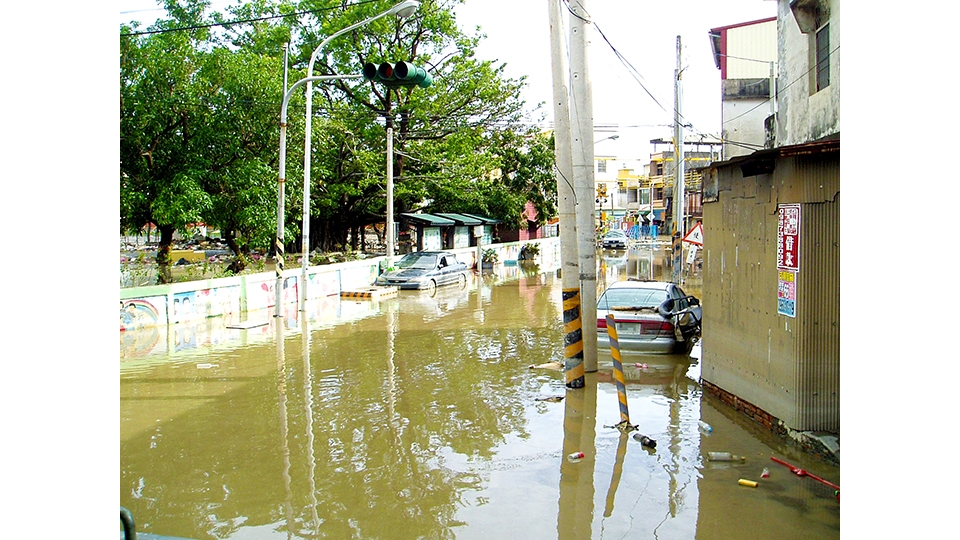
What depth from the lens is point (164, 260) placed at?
72.2ft

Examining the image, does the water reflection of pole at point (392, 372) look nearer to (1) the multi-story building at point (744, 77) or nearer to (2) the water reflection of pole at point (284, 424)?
(2) the water reflection of pole at point (284, 424)

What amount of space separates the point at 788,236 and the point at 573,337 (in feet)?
12.0

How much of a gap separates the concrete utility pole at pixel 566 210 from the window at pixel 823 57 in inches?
230

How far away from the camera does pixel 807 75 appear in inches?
596

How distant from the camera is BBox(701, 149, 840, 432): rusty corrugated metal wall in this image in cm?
808

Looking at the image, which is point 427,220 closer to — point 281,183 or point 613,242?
point 281,183

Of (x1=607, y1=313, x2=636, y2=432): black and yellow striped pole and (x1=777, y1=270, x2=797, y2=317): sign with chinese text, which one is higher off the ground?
(x1=777, y1=270, x2=797, y2=317): sign with chinese text

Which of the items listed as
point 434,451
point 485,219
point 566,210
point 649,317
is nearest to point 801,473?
point 434,451

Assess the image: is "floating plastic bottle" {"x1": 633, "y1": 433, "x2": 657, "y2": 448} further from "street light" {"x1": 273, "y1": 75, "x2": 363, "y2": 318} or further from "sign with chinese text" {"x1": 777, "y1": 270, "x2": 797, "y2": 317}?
"street light" {"x1": 273, "y1": 75, "x2": 363, "y2": 318}

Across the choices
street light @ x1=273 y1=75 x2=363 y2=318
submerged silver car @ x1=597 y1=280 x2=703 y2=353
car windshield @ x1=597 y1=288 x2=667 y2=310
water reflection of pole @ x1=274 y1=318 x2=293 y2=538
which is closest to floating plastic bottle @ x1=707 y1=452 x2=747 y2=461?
water reflection of pole @ x1=274 y1=318 x2=293 y2=538

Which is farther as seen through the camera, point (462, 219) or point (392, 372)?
point (462, 219)

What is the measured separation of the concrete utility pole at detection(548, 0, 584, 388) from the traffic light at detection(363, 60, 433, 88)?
1945 mm

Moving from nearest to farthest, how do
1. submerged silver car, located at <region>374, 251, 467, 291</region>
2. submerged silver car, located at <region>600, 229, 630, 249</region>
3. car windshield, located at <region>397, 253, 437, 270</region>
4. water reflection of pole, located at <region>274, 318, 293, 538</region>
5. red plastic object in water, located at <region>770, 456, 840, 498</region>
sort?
1. water reflection of pole, located at <region>274, 318, 293, 538</region>
2. red plastic object in water, located at <region>770, 456, 840, 498</region>
3. submerged silver car, located at <region>374, 251, 467, 291</region>
4. car windshield, located at <region>397, 253, 437, 270</region>
5. submerged silver car, located at <region>600, 229, 630, 249</region>
